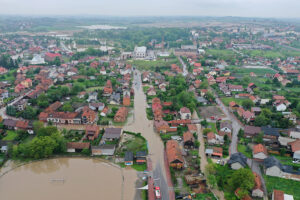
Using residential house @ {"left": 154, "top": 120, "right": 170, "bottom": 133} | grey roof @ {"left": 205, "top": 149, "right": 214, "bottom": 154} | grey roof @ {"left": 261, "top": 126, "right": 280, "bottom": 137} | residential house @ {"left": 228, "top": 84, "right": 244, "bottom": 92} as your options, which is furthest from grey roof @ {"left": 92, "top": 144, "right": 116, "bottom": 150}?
residential house @ {"left": 228, "top": 84, "right": 244, "bottom": 92}

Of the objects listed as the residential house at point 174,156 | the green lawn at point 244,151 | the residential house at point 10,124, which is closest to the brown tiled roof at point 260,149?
the green lawn at point 244,151

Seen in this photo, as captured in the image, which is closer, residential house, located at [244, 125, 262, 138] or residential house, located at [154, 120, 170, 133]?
residential house, located at [244, 125, 262, 138]

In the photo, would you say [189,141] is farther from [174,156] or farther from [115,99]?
[115,99]

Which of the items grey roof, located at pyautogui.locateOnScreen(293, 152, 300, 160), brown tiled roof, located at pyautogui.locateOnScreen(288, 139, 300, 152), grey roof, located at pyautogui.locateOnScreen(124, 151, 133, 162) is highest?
brown tiled roof, located at pyautogui.locateOnScreen(288, 139, 300, 152)

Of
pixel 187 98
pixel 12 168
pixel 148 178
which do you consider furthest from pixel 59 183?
pixel 187 98

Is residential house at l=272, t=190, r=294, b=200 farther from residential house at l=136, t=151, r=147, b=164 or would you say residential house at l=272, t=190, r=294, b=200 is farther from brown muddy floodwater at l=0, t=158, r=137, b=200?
residential house at l=136, t=151, r=147, b=164

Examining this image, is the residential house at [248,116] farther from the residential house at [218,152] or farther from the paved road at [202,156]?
the residential house at [218,152]

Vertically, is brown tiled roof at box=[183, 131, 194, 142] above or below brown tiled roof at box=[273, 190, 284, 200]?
above

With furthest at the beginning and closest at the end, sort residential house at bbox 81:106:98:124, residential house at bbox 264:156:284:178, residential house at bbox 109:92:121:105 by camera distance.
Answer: residential house at bbox 109:92:121:105 < residential house at bbox 81:106:98:124 < residential house at bbox 264:156:284:178
